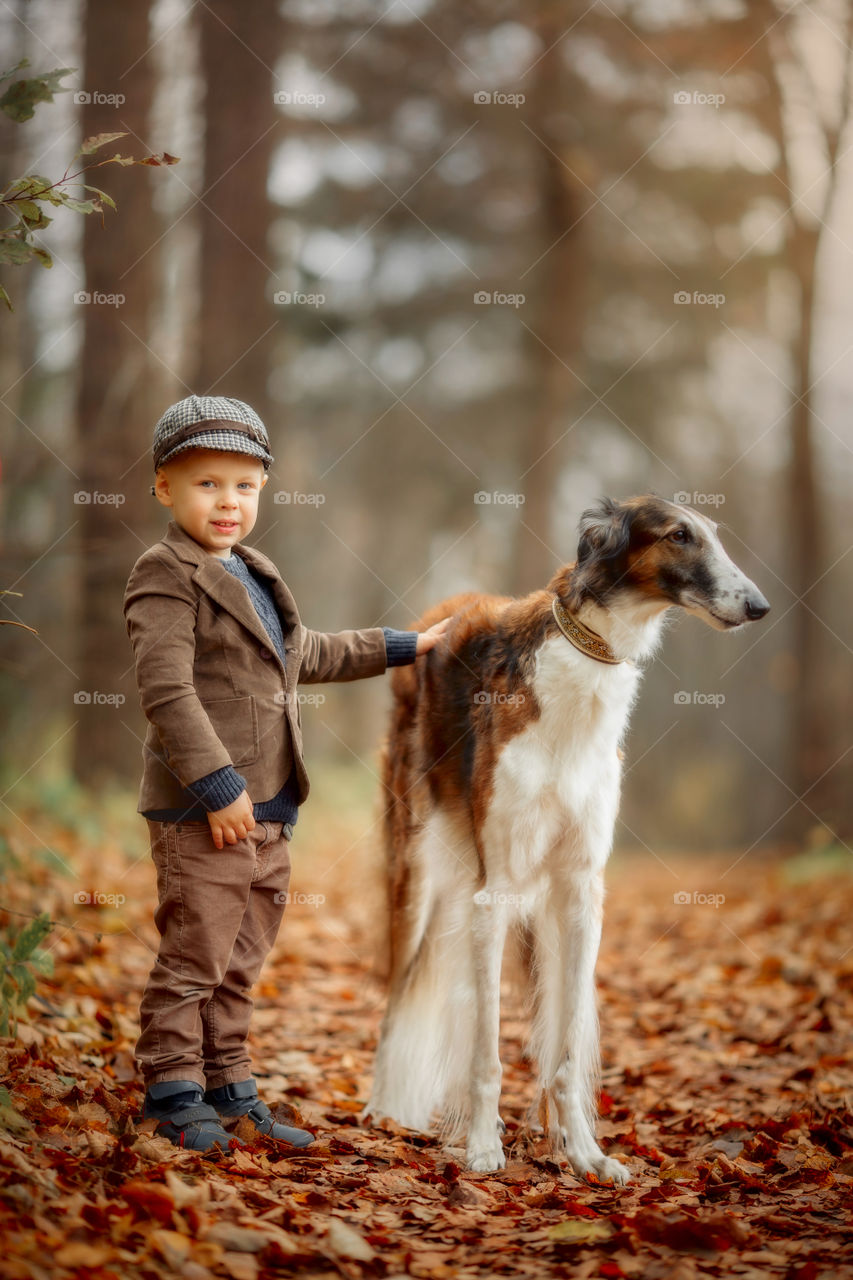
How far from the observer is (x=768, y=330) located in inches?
482

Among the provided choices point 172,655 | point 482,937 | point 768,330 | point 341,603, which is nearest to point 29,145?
point 172,655

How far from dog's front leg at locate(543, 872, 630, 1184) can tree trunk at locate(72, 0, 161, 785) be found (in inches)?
195

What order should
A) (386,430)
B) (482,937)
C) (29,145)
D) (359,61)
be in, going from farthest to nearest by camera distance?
(386,430) → (359,61) → (29,145) → (482,937)

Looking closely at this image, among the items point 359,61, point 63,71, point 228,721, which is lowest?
point 228,721

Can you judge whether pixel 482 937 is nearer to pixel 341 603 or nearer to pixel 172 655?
pixel 172 655

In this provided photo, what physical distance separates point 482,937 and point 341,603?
17.4 meters

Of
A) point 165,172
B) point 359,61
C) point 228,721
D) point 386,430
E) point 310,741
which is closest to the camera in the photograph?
point 228,721

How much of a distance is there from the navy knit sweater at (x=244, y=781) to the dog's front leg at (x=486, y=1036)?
27.8 inches
